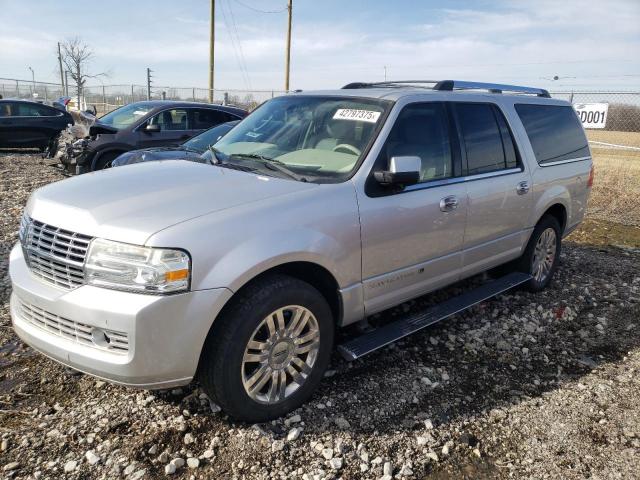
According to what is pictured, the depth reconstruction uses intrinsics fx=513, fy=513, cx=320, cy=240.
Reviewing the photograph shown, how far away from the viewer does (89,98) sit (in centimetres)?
3331

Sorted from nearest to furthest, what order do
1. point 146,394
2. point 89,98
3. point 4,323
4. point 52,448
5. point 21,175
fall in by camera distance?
point 52,448, point 146,394, point 4,323, point 21,175, point 89,98

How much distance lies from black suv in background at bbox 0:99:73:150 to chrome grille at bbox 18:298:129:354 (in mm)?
13171

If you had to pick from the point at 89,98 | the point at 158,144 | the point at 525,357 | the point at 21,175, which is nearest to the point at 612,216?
the point at 525,357

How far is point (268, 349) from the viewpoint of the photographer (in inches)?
113

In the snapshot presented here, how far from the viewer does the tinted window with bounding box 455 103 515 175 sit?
160 inches

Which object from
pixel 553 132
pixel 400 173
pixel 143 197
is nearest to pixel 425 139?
pixel 400 173

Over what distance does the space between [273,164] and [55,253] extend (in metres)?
1.45

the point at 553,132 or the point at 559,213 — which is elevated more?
the point at 553,132

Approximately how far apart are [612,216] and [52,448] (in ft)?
30.5

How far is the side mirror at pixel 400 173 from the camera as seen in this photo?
3.16m

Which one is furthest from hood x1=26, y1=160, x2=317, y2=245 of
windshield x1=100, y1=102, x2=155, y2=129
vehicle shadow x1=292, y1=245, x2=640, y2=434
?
windshield x1=100, y1=102, x2=155, y2=129

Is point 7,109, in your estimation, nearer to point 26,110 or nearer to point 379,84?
point 26,110

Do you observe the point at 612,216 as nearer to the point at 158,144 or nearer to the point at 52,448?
the point at 158,144

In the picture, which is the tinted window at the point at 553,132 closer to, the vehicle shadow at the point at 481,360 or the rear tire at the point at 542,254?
the rear tire at the point at 542,254
